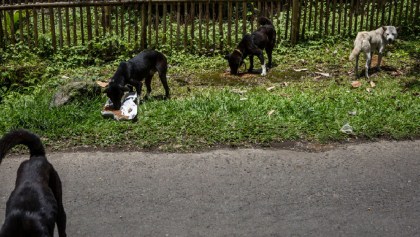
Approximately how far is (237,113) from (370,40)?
3677 millimetres

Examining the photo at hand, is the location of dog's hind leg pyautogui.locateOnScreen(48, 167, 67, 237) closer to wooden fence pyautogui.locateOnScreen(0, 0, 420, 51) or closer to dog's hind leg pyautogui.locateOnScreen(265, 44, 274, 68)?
wooden fence pyautogui.locateOnScreen(0, 0, 420, 51)

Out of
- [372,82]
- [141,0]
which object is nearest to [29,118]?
[141,0]

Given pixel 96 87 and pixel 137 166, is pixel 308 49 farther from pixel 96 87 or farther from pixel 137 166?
pixel 137 166

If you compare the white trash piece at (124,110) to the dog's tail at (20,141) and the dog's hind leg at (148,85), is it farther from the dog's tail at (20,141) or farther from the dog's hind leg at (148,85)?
the dog's tail at (20,141)

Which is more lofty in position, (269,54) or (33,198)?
(33,198)

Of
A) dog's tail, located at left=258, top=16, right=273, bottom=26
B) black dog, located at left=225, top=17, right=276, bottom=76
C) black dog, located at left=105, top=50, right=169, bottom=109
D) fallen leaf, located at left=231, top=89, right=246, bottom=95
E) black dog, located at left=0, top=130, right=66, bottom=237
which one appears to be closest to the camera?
black dog, located at left=0, top=130, right=66, bottom=237

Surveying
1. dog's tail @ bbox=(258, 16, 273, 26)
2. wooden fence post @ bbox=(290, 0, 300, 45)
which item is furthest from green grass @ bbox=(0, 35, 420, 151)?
wooden fence post @ bbox=(290, 0, 300, 45)

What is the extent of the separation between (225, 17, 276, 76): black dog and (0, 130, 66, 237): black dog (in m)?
6.66

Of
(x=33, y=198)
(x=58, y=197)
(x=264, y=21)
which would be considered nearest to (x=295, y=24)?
(x=264, y=21)

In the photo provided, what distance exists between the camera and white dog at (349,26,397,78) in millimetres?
10164

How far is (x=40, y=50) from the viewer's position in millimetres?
11969

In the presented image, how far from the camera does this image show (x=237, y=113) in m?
8.27

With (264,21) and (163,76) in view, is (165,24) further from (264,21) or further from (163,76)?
(163,76)

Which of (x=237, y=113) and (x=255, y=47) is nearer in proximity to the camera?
(x=237, y=113)
